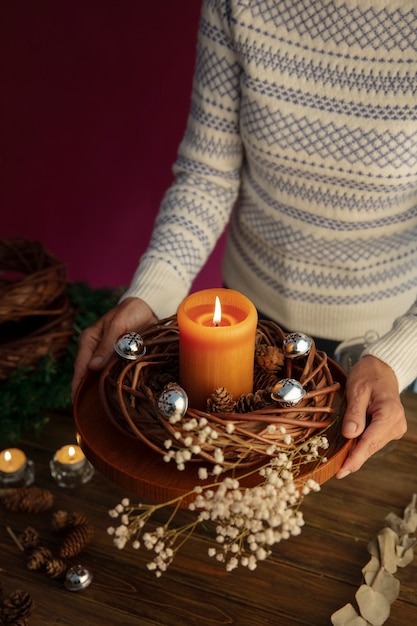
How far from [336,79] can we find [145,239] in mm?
1296

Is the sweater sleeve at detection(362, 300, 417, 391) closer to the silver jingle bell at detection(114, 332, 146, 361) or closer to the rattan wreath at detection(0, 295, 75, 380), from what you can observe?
the silver jingle bell at detection(114, 332, 146, 361)

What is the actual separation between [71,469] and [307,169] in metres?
0.61

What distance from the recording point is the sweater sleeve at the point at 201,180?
Result: 3.71 ft

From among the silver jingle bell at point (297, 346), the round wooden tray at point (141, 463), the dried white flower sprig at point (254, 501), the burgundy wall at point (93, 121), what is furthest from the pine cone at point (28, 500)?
the burgundy wall at point (93, 121)

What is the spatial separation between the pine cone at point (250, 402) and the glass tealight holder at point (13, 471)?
0.43 meters

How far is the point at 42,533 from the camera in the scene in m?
0.98

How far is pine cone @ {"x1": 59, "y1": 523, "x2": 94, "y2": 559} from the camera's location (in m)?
0.92

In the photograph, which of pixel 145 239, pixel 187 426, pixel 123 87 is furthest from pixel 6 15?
pixel 187 426

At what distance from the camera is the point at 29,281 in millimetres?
1390

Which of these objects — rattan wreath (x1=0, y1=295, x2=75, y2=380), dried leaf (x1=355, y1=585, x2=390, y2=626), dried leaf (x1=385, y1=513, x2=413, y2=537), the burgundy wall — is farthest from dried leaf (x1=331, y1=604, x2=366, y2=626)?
the burgundy wall

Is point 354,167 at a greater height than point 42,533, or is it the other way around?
point 354,167

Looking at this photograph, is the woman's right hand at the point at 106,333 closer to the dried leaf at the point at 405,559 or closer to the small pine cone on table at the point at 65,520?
the small pine cone on table at the point at 65,520

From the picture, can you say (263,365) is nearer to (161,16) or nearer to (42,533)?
(42,533)

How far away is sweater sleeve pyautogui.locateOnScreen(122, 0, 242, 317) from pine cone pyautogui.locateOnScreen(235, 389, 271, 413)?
0.34 metres
